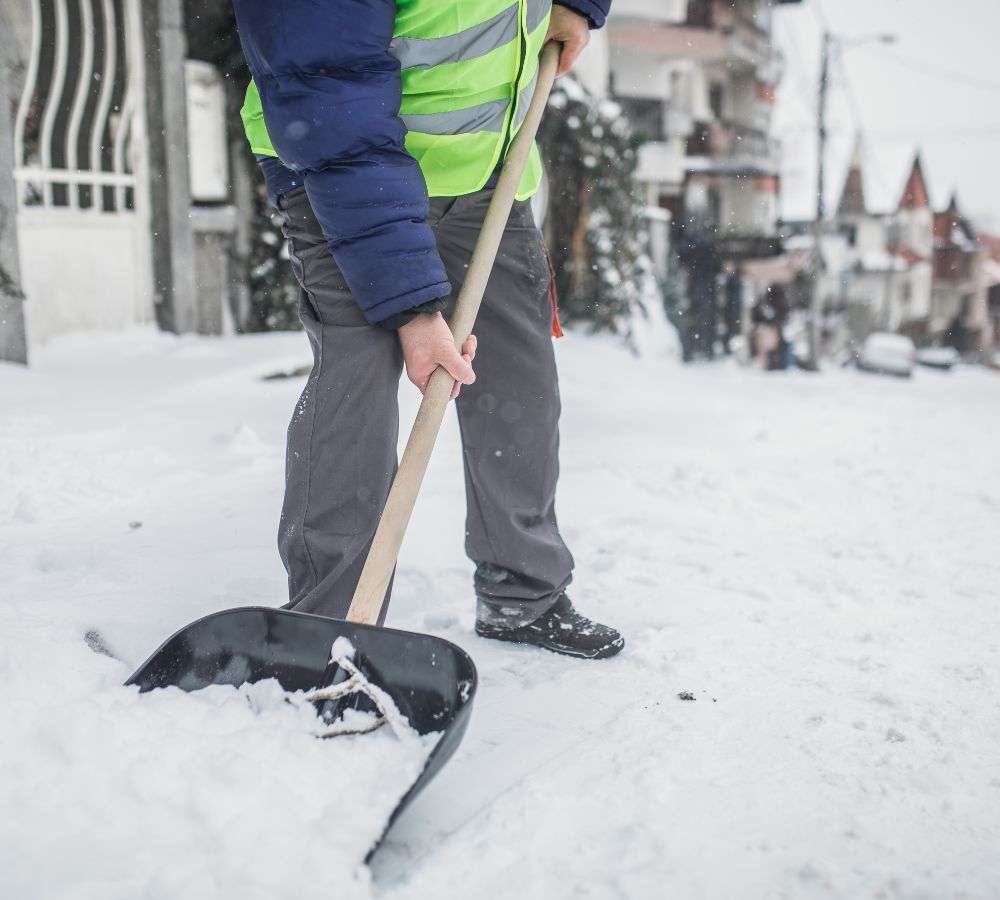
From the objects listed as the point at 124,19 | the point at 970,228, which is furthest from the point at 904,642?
the point at 970,228

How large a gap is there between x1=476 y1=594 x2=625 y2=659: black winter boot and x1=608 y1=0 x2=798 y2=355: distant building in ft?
27.9

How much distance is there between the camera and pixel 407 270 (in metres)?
1.60

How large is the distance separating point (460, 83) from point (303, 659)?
39.5 inches

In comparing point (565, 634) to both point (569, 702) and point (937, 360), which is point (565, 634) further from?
point (937, 360)

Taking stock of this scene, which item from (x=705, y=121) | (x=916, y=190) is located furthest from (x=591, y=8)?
(x=916, y=190)

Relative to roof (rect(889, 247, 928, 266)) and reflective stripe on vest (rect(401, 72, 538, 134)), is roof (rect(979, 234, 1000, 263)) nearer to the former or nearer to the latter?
roof (rect(889, 247, 928, 266))

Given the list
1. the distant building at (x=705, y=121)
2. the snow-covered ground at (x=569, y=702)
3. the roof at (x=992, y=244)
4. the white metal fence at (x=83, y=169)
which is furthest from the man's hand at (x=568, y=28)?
the roof at (x=992, y=244)

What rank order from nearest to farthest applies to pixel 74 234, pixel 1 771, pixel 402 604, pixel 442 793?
1. pixel 1 771
2. pixel 442 793
3. pixel 402 604
4. pixel 74 234

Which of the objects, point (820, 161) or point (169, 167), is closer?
point (169, 167)

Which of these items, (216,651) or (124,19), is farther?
(124,19)

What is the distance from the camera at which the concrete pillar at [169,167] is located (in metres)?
6.29

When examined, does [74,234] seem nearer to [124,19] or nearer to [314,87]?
[124,19]

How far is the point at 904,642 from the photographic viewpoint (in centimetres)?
221

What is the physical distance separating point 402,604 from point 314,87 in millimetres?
1232
